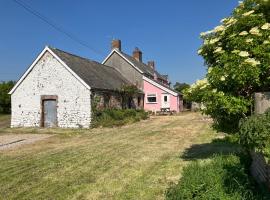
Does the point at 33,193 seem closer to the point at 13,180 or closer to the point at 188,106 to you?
the point at 13,180

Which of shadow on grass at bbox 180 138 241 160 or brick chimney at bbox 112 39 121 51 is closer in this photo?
shadow on grass at bbox 180 138 241 160

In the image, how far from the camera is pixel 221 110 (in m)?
9.28

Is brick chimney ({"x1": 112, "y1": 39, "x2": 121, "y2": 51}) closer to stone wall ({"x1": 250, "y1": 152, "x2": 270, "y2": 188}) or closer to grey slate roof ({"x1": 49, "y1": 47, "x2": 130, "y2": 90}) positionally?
grey slate roof ({"x1": 49, "y1": 47, "x2": 130, "y2": 90})

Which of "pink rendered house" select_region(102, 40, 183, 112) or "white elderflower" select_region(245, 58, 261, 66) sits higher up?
"pink rendered house" select_region(102, 40, 183, 112)

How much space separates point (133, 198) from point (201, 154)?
209 inches

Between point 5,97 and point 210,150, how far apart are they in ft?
117

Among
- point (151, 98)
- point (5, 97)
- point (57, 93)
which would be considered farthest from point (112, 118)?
point (5, 97)

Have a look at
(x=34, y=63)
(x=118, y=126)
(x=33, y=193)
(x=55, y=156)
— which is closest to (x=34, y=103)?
(x=34, y=63)

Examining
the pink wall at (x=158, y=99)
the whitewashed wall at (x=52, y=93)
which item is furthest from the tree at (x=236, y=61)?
the pink wall at (x=158, y=99)

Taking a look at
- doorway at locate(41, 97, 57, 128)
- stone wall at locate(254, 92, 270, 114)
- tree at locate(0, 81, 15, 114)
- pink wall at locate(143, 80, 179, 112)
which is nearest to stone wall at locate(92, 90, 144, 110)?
doorway at locate(41, 97, 57, 128)

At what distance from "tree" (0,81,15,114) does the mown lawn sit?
93.6 ft

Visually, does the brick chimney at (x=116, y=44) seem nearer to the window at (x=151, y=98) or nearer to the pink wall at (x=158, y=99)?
the pink wall at (x=158, y=99)

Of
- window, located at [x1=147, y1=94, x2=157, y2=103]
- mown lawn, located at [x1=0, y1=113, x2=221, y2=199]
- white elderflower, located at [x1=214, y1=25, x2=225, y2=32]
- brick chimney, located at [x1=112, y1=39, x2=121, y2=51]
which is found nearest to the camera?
mown lawn, located at [x1=0, y1=113, x2=221, y2=199]

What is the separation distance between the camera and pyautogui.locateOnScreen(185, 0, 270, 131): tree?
778 cm
